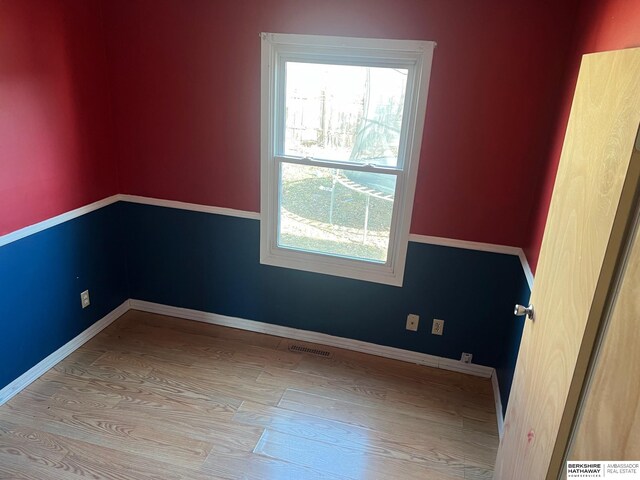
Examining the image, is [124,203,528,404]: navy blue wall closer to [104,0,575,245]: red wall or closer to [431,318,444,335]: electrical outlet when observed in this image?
[431,318,444,335]: electrical outlet

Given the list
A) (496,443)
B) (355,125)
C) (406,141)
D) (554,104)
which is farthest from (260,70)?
(496,443)

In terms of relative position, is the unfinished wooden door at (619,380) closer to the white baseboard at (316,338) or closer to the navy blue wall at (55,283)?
the white baseboard at (316,338)

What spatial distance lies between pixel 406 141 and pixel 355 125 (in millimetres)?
296

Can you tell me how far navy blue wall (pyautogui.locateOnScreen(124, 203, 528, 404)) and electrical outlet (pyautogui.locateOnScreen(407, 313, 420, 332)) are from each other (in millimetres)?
30

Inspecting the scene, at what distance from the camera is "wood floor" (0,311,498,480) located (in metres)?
2.07

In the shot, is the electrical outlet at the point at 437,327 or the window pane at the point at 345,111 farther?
the electrical outlet at the point at 437,327

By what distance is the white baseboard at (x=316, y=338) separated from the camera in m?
2.82

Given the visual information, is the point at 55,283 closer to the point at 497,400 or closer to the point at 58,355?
the point at 58,355

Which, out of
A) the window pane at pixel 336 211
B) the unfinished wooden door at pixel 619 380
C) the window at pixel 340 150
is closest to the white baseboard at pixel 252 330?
the window at pixel 340 150

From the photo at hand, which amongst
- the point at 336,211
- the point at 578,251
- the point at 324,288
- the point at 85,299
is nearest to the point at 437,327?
the point at 324,288

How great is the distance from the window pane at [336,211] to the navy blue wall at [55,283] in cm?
116

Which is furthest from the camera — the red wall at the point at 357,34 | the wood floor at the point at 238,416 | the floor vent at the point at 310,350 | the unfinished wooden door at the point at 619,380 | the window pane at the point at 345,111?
the floor vent at the point at 310,350

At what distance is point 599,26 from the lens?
5.58 ft

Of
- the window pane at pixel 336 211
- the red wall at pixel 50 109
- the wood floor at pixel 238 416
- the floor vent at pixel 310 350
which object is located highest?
the red wall at pixel 50 109
